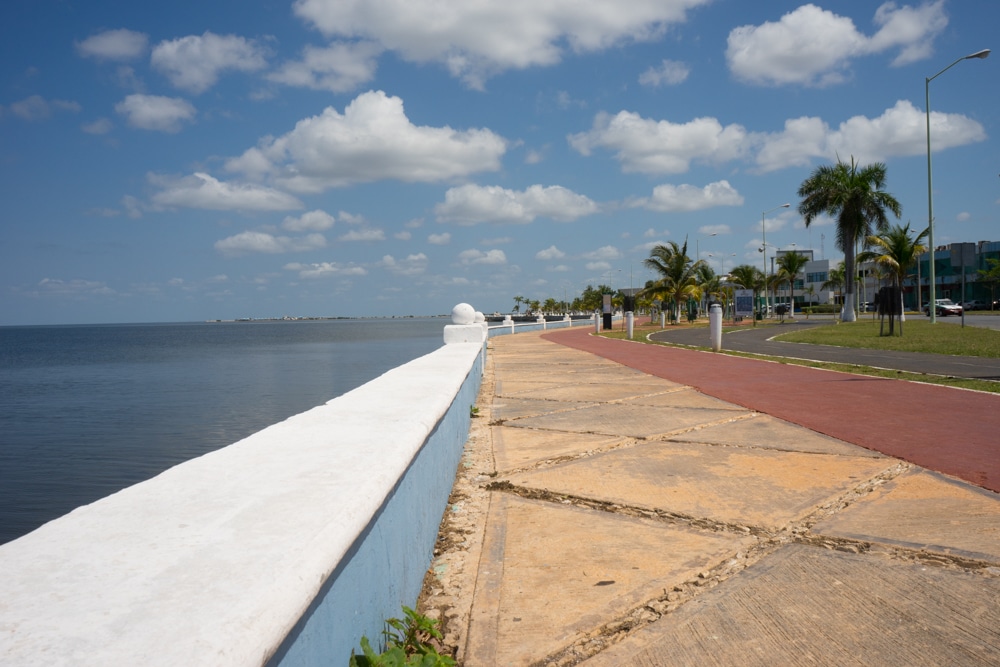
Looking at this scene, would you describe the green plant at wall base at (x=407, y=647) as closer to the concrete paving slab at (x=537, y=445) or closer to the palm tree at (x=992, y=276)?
the concrete paving slab at (x=537, y=445)

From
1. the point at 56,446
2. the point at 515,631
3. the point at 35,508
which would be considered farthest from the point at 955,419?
the point at 56,446

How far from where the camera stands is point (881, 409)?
25.8 feet

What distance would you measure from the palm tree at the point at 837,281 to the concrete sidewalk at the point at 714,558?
8880cm

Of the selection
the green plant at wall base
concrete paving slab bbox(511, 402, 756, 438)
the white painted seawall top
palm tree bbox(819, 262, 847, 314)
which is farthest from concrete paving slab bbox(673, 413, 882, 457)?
palm tree bbox(819, 262, 847, 314)

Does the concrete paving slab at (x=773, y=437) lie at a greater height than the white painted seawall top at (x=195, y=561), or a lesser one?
lesser

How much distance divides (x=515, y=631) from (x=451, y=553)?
94 centimetres

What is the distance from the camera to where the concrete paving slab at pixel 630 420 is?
22.6ft

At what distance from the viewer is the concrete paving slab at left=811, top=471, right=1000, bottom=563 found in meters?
3.46

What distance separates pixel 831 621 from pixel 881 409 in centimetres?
607

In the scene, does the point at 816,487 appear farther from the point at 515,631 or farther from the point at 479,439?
the point at 479,439

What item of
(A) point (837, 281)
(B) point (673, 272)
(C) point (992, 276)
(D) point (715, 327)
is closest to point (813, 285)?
(A) point (837, 281)

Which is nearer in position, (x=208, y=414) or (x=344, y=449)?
(x=344, y=449)

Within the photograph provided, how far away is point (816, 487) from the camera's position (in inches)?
179

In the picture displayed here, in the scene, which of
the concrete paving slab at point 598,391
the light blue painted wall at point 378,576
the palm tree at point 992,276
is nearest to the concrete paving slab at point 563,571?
the light blue painted wall at point 378,576
